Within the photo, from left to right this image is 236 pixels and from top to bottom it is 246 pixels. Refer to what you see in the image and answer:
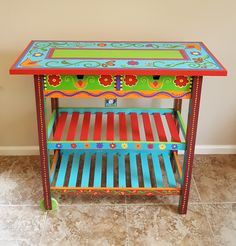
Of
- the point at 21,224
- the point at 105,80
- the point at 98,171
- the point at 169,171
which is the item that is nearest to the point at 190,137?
the point at 169,171

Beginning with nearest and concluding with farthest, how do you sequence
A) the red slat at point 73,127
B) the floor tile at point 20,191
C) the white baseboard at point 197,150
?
1. the red slat at point 73,127
2. the floor tile at point 20,191
3. the white baseboard at point 197,150

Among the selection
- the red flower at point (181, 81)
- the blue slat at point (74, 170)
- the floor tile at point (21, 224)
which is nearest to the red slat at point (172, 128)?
the red flower at point (181, 81)

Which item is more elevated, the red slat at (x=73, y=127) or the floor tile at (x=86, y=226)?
the red slat at (x=73, y=127)

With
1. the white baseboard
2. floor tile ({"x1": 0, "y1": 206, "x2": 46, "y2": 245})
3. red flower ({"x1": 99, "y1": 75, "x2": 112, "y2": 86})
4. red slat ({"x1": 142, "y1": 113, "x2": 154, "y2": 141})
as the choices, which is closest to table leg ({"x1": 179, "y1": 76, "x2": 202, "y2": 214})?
red slat ({"x1": 142, "y1": 113, "x2": 154, "y2": 141})

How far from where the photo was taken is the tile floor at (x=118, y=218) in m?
1.77

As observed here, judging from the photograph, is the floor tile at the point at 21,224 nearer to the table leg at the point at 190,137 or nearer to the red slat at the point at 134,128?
the red slat at the point at 134,128

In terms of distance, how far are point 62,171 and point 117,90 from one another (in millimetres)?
637

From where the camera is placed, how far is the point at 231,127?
234 centimetres

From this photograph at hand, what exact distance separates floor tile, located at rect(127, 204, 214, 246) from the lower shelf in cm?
12

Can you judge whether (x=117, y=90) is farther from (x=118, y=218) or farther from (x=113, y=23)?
(x=118, y=218)

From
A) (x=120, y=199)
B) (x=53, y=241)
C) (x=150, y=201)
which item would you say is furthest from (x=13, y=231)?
(x=150, y=201)

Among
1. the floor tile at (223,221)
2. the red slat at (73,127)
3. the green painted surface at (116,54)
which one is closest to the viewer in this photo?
the green painted surface at (116,54)

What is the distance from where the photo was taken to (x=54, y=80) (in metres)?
1.59

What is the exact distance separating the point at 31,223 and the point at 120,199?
0.48 metres
